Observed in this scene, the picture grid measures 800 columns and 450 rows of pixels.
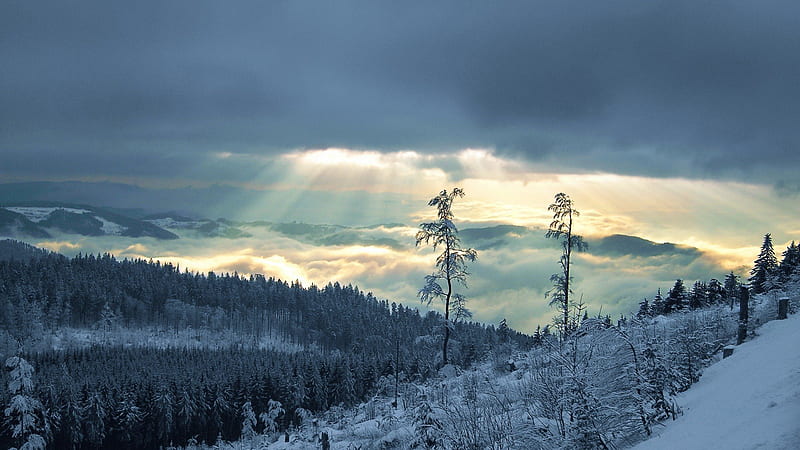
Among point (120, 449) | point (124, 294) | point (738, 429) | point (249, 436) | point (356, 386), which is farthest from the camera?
point (124, 294)

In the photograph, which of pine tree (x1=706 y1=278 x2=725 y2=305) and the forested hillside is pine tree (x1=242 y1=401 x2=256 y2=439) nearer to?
the forested hillside

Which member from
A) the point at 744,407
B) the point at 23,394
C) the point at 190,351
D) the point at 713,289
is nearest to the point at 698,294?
A: the point at 713,289

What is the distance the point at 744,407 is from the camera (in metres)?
6.99

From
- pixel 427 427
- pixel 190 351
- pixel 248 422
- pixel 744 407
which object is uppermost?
pixel 744 407

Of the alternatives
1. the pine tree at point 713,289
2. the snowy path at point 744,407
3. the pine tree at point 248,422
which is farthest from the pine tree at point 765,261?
the pine tree at point 248,422

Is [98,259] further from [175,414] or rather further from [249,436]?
[249,436]

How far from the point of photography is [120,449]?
64.3 meters

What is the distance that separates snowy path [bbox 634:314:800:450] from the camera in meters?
5.61

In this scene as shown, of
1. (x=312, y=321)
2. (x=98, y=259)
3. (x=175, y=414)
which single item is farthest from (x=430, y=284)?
(x=98, y=259)

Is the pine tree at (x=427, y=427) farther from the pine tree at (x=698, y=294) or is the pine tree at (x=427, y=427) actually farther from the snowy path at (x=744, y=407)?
the pine tree at (x=698, y=294)

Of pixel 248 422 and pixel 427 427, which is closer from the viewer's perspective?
pixel 427 427

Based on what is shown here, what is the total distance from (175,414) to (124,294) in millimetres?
117691

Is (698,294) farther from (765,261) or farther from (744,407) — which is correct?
(744,407)

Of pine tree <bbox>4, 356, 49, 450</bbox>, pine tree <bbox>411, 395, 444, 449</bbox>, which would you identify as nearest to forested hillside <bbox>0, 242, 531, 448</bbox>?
pine tree <bbox>411, 395, 444, 449</bbox>
